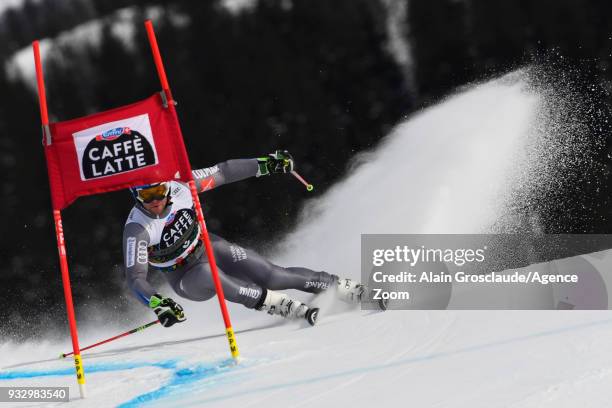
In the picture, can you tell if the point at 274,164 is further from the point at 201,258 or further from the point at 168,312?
the point at 168,312

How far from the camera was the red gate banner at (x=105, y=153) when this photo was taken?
409 cm

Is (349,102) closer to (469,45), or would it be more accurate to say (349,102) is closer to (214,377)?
(469,45)

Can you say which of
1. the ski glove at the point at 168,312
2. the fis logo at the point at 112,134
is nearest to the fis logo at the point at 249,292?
the ski glove at the point at 168,312

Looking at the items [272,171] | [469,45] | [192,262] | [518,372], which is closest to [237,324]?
[192,262]

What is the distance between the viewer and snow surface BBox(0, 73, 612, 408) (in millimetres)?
2922

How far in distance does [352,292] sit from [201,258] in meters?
1.12

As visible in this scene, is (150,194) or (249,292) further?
(249,292)

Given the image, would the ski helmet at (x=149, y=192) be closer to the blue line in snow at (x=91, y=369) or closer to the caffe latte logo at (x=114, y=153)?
the caffe latte logo at (x=114, y=153)

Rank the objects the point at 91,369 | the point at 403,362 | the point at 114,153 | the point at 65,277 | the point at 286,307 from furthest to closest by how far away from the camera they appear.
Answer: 1. the point at 286,307
2. the point at 91,369
3. the point at 114,153
4. the point at 65,277
5. the point at 403,362

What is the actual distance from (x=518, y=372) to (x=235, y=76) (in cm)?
1132

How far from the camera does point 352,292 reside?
203 inches

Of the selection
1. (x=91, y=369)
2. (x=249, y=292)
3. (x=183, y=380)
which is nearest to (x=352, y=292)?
(x=249, y=292)

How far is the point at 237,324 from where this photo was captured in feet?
18.3

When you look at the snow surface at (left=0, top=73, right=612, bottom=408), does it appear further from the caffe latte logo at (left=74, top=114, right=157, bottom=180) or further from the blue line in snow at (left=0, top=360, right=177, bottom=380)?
the caffe latte logo at (left=74, top=114, right=157, bottom=180)
